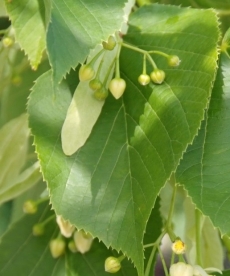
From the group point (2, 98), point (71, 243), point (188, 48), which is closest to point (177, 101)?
point (188, 48)

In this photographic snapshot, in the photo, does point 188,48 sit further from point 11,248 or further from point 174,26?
point 11,248

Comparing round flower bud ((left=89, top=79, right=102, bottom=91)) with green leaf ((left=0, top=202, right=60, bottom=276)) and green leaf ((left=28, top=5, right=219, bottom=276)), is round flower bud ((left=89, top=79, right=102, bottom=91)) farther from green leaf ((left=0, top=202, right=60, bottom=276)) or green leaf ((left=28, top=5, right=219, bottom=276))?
green leaf ((left=0, top=202, right=60, bottom=276))

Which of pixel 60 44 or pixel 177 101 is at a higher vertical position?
pixel 60 44

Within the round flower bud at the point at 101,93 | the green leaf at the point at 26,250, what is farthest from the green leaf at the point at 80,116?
the green leaf at the point at 26,250

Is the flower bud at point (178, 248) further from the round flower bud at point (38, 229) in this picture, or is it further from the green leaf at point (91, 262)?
the round flower bud at point (38, 229)

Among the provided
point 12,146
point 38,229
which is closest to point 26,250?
point 38,229

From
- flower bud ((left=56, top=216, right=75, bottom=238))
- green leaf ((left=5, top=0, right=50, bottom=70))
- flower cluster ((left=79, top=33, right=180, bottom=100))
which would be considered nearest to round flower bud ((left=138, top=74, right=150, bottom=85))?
flower cluster ((left=79, top=33, right=180, bottom=100))
